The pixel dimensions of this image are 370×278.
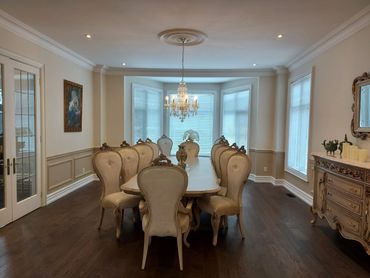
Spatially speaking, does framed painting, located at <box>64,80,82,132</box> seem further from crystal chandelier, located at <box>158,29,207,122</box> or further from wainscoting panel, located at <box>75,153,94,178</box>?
crystal chandelier, located at <box>158,29,207,122</box>

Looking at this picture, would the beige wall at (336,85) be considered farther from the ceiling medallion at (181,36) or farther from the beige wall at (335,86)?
the ceiling medallion at (181,36)

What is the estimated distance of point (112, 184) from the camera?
3701 mm

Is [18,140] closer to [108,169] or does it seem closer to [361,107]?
[108,169]

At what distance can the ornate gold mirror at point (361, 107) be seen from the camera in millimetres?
3305

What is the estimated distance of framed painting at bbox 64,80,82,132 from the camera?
5.33 metres

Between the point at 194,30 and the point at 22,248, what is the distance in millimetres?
3547

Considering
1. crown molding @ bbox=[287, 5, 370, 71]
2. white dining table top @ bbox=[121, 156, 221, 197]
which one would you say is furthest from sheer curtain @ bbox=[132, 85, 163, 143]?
crown molding @ bbox=[287, 5, 370, 71]

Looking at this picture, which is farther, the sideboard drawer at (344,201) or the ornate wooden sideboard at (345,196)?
the sideboard drawer at (344,201)

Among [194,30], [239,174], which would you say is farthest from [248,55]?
[239,174]

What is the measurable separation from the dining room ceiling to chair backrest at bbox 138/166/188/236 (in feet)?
6.30

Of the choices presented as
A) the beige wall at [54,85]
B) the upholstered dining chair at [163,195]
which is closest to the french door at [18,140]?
the beige wall at [54,85]

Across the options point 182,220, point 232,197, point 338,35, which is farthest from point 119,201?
point 338,35

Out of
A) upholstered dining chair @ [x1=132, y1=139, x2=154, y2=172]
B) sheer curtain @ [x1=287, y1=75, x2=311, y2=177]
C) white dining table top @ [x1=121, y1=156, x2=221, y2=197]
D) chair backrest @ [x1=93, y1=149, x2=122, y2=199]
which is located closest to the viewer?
white dining table top @ [x1=121, y1=156, x2=221, y2=197]

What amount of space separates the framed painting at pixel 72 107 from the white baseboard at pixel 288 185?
14.5 feet
